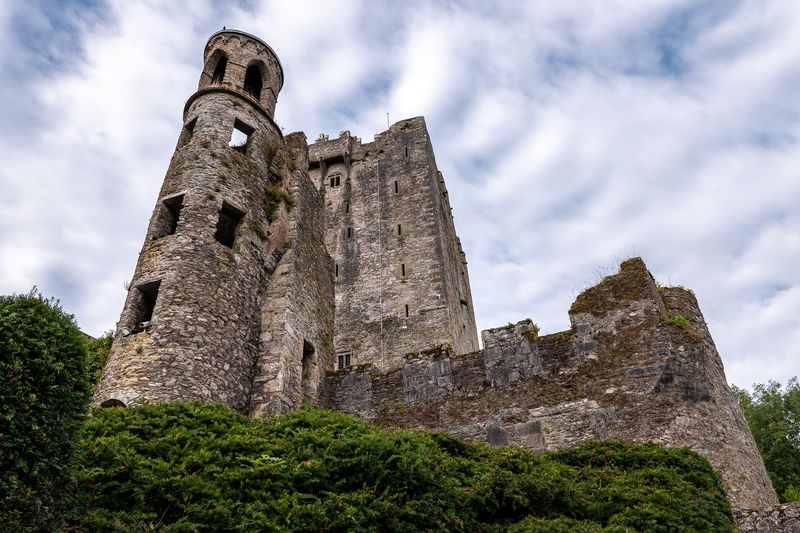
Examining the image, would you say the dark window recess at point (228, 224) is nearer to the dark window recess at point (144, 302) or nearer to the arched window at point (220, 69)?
the dark window recess at point (144, 302)

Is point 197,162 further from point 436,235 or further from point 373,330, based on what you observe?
point 436,235

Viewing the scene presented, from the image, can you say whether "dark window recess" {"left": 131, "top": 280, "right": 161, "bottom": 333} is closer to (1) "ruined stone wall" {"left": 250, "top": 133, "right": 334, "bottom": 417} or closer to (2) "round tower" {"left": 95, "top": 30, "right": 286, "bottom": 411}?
(2) "round tower" {"left": 95, "top": 30, "right": 286, "bottom": 411}

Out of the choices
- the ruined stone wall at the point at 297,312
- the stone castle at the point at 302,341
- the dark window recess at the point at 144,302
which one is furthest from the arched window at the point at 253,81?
the dark window recess at the point at 144,302

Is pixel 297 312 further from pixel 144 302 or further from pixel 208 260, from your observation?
pixel 144 302

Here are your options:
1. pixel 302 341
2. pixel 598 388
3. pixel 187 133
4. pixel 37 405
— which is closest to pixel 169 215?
pixel 187 133

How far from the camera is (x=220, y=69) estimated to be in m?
17.1

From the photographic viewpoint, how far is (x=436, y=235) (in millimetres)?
29641

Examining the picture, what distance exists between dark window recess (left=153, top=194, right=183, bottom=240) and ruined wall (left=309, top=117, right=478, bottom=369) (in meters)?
14.0

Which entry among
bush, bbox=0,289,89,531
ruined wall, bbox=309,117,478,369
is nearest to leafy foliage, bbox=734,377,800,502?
ruined wall, bbox=309,117,478,369

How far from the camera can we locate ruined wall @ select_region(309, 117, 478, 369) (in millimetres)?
27188

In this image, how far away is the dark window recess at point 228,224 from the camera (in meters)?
13.9

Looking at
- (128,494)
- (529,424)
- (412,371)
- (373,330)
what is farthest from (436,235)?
(128,494)

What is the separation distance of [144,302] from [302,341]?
3326 mm

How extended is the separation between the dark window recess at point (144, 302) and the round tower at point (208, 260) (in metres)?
0.02
